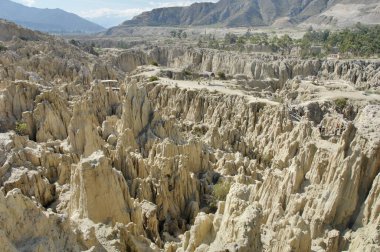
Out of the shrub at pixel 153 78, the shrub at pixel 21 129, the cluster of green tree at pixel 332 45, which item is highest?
the cluster of green tree at pixel 332 45

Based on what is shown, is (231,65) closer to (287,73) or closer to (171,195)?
(287,73)

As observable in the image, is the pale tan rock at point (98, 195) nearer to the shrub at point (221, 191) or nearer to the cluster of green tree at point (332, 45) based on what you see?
the shrub at point (221, 191)

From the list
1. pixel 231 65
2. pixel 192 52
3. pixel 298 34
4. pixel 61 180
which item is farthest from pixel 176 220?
pixel 298 34

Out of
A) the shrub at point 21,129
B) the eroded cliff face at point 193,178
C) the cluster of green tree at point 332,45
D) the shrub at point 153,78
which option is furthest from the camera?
the cluster of green tree at point 332,45

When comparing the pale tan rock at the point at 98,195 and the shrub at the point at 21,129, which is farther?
the shrub at the point at 21,129

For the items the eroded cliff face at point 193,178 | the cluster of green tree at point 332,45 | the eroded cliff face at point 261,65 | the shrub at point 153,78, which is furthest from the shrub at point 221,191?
the cluster of green tree at point 332,45

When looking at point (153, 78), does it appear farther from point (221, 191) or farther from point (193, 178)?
point (221, 191)
